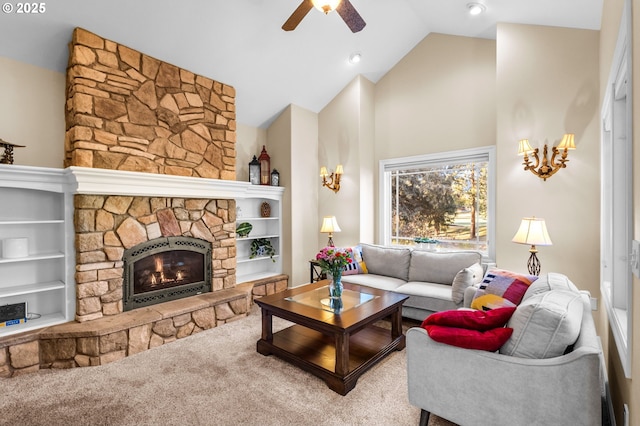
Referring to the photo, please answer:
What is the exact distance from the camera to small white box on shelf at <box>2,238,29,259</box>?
2.82 m

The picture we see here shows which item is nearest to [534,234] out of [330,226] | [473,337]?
[473,337]

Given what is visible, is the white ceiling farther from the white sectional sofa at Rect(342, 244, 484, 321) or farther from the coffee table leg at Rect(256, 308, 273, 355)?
the coffee table leg at Rect(256, 308, 273, 355)

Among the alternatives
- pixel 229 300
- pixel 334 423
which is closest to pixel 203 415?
pixel 334 423

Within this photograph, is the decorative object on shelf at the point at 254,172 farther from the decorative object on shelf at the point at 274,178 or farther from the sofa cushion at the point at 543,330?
the sofa cushion at the point at 543,330

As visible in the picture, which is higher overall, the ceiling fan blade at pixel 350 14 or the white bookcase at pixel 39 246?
the ceiling fan blade at pixel 350 14

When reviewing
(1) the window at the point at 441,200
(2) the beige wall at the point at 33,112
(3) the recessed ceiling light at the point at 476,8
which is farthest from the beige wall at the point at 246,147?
(3) the recessed ceiling light at the point at 476,8

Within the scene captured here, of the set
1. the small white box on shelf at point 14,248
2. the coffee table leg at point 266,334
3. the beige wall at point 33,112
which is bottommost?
the coffee table leg at point 266,334

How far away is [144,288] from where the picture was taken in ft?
11.6

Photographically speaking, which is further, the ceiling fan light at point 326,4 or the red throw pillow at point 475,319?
the ceiling fan light at point 326,4

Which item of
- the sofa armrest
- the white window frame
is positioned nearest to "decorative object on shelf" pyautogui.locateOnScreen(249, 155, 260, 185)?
the sofa armrest

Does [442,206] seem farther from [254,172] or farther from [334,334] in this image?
[334,334]

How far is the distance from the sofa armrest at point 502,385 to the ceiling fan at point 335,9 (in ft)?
7.80

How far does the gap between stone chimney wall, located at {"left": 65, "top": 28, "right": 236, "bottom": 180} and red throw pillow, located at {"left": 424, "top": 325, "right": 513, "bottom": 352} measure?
128 inches

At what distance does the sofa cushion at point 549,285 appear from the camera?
2240mm
